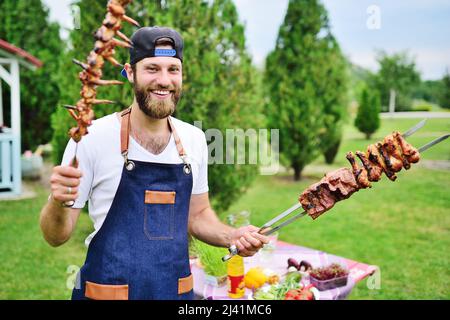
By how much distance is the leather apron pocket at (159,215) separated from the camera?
2158 mm

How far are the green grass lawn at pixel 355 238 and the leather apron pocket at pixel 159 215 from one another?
3472 mm

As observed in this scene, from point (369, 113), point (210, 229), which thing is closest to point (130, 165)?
point (210, 229)

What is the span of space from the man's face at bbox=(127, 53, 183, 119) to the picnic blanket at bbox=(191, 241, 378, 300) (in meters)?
1.61

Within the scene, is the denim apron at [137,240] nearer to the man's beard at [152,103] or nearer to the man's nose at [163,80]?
the man's beard at [152,103]

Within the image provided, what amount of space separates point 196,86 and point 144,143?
338cm

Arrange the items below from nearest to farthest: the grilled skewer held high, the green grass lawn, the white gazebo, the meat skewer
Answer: the meat skewer < the grilled skewer held high < the green grass lawn < the white gazebo

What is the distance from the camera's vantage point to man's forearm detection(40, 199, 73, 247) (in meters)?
1.86

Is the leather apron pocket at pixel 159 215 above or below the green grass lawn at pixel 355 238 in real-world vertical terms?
above

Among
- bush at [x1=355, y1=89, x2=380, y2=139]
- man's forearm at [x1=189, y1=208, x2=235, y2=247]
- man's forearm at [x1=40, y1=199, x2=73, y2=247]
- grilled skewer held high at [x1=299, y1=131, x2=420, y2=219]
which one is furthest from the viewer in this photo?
bush at [x1=355, y1=89, x2=380, y2=139]

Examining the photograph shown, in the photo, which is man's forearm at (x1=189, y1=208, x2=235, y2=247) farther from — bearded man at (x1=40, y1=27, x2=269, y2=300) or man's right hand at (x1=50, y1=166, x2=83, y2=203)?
man's right hand at (x1=50, y1=166, x2=83, y2=203)

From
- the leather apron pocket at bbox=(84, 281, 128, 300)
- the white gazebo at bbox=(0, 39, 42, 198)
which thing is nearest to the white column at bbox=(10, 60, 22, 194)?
the white gazebo at bbox=(0, 39, 42, 198)

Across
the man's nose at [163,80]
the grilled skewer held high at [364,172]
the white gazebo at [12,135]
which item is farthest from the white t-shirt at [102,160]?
the white gazebo at [12,135]

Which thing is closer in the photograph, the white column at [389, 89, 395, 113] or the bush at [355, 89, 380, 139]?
the bush at [355, 89, 380, 139]
